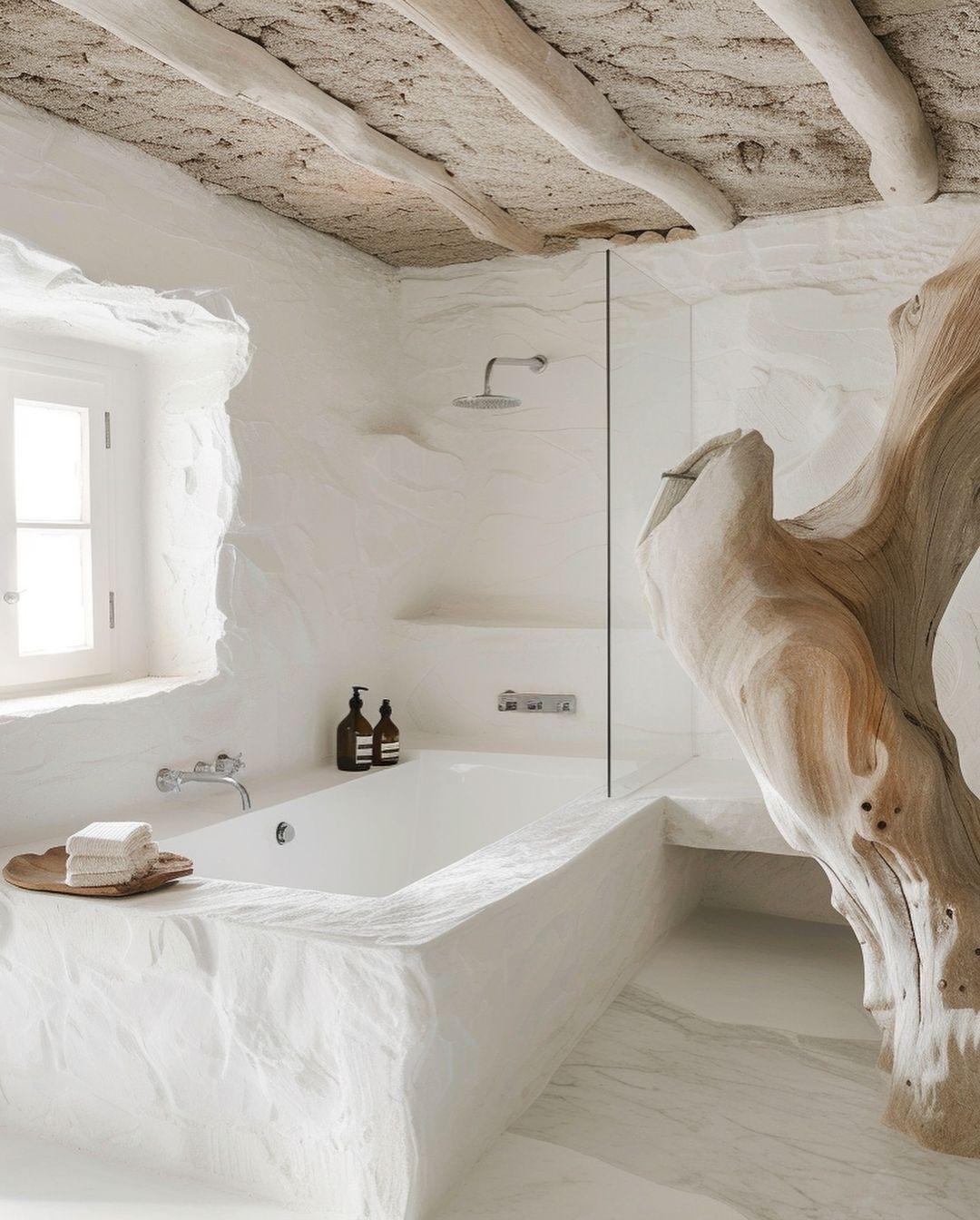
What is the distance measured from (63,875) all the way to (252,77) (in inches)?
63.2

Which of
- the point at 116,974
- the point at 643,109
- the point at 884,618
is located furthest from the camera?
the point at 643,109

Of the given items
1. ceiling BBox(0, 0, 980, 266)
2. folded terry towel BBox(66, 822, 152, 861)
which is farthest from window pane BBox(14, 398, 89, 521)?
folded terry towel BBox(66, 822, 152, 861)

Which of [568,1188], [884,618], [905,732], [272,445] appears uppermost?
[272,445]

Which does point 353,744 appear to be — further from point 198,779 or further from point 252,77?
point 252,77

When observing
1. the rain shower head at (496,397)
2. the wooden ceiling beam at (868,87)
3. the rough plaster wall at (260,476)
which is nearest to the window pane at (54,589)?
the rough plaster wall at (260,476)

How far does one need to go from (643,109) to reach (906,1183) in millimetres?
2227

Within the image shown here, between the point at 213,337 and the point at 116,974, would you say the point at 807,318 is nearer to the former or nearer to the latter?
the point at 213,337

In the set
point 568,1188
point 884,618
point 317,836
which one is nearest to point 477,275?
point 317,836

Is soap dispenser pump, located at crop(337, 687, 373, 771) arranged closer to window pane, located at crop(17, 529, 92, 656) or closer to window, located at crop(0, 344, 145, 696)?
window, located at crop(0, 344, 145, 696)

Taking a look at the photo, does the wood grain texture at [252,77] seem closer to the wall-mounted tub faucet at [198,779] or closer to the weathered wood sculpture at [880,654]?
the weathered wood sculpture at [880,654]

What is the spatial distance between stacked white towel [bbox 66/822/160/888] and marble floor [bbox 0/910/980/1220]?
50cm

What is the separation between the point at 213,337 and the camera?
303cm

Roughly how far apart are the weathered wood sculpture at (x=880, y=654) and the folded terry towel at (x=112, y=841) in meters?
1.04

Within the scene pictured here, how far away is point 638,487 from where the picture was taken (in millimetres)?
2807
